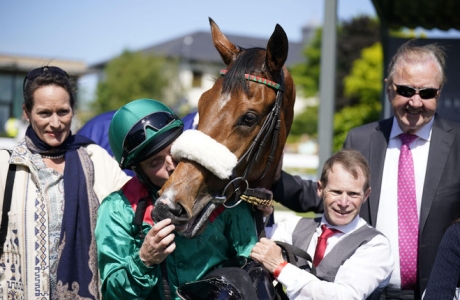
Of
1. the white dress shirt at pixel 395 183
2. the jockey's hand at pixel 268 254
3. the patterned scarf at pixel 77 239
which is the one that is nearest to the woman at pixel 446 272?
the white dress shirt at pixel 395 183

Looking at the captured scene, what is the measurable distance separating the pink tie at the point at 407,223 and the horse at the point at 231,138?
75cm

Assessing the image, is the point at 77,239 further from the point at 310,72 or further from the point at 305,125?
the point at 310,72

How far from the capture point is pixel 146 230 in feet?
7.79

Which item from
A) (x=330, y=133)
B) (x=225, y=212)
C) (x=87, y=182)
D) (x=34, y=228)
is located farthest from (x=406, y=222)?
(x=330, y=133)

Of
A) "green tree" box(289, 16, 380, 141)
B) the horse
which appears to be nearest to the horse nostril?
the horse

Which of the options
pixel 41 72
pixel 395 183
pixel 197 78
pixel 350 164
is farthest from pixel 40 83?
pixel 197 78

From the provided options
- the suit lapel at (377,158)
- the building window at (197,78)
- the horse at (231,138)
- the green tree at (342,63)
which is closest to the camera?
the horse at (231,138)

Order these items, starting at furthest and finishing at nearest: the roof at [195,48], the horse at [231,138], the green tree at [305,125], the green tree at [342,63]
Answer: the roof at [195,48] → the green tree at [305,125] → the green tree at [342,63] → the horse at [231,138]

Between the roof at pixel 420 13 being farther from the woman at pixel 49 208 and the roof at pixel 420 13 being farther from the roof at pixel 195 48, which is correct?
the roof at pixel 195 48

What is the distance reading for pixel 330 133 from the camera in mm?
5480

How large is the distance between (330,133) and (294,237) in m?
2.83

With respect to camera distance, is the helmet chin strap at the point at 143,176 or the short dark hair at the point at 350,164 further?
the short dark hair at the point at 350,164

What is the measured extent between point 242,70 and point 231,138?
317 millimetres

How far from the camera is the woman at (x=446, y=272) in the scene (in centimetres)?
233
